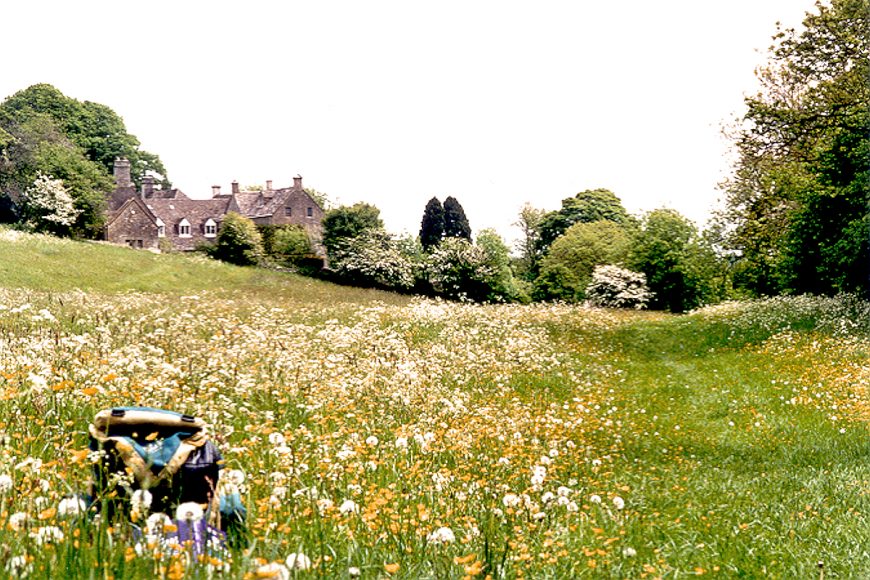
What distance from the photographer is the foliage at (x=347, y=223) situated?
123 ft

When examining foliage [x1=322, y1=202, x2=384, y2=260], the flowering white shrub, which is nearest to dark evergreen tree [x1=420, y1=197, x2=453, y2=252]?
foliage [x1=322, y1=202, x2=384, y2=260]

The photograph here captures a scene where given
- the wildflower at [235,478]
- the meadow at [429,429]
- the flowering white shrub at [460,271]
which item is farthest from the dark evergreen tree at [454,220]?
the wildflower at [235,478]

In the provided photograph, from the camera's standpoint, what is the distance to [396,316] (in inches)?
783

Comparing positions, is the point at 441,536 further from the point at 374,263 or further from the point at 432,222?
the point at 432,222

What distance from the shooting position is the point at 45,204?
553 inches

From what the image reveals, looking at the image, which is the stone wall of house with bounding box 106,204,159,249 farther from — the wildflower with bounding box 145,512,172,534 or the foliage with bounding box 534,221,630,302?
the foliage with bounding box 534,221,630,302

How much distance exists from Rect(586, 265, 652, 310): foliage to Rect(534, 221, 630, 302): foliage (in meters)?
5.61

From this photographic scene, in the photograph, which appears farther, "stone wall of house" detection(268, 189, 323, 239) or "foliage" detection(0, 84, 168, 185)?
"stone wall of house" detection(268, 189, 323, 239)

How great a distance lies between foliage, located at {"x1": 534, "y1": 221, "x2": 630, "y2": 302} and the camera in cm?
4824

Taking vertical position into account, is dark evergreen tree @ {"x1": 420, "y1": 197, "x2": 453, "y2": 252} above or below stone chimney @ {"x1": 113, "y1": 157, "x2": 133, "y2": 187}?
above

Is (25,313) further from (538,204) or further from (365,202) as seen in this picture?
(538,204)

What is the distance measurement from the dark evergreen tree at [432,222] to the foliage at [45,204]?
35720 mm

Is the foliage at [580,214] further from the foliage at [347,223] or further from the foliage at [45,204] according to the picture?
the foliage at [45,204]

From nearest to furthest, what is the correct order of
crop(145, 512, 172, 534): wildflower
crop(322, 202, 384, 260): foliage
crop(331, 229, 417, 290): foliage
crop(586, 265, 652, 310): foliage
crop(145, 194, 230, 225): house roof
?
crop(145, 512, 172, 534): wildflower → crop(145, 194, 230, 225): house roof → crop(331, 229, 417, 290): foliage → crop(322, 202, 384, 260): foliage → crop(586, 265, 652, 310): foliage
